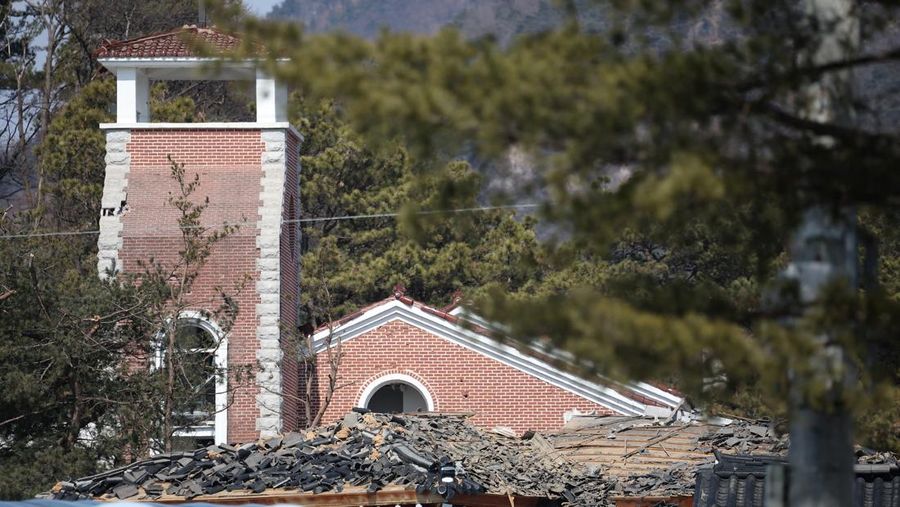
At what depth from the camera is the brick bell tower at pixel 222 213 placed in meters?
29.2

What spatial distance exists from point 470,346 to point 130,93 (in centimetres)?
811

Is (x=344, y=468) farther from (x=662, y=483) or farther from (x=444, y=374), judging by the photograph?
(x=444, y=374)

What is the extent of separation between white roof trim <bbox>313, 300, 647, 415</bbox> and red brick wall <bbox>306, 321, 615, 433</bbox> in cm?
10

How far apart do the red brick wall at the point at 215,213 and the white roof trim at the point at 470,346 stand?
2.35 metres

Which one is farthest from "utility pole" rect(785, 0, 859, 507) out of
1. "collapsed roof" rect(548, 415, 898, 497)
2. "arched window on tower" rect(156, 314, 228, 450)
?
"arched window on tower" rect(156, 314, 228, 450)

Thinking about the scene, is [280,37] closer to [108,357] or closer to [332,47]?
[332,47]

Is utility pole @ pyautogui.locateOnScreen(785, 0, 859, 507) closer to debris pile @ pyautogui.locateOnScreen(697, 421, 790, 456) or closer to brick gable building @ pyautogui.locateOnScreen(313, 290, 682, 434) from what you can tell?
debris pile @ pyautogui.locateOnScreen(697, 421, 790, 456)

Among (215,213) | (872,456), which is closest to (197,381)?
(215,213)

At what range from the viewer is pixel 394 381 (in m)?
31.6

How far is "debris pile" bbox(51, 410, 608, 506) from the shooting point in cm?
2103

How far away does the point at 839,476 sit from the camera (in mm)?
8953

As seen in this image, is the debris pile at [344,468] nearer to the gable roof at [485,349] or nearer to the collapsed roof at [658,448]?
the collapsed roof at [658,448]

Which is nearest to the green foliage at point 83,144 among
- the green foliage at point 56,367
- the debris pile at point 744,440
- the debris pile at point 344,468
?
the green foliage at point 56,367

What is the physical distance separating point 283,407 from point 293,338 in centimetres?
130
